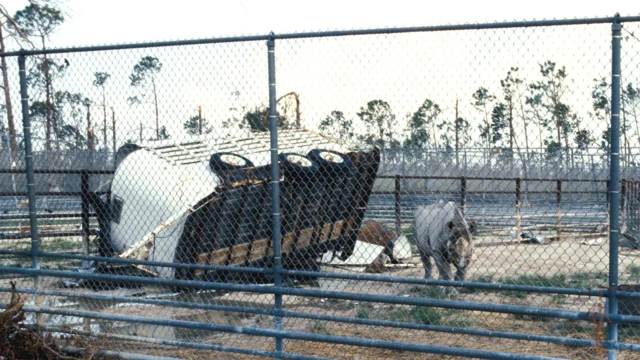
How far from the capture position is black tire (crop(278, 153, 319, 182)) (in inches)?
368

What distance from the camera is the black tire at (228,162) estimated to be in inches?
382

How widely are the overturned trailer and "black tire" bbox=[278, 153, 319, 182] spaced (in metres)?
0.02

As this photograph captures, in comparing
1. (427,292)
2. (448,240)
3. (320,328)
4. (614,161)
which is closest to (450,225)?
(448,240)

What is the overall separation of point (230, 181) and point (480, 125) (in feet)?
17.1

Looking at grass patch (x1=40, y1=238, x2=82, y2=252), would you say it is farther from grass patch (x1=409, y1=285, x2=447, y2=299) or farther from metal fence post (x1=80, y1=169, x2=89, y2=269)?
grass patch (x1=409, y1=285, x2=447, y2=299)

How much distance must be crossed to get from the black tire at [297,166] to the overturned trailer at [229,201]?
2cm

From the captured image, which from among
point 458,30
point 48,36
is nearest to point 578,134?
point 458,30

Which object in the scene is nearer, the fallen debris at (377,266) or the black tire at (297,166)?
the black tire at (297,166)

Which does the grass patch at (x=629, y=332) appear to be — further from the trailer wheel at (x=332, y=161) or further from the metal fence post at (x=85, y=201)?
the metal fence post at (x=85, y=201)

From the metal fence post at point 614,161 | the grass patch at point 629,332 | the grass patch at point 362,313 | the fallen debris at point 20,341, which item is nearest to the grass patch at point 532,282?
the grass patch at point 629,332

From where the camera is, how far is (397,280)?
16.9 ft

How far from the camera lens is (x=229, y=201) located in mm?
9750

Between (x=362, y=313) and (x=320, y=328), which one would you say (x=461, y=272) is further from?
(x=320, y=328)

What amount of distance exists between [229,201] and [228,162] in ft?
1.78
